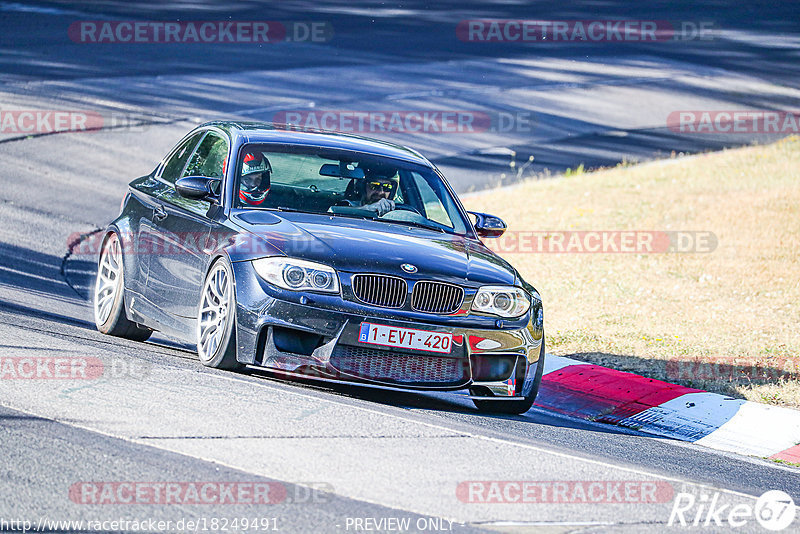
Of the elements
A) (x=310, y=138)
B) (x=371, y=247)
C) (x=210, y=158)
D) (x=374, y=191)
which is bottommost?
(x=371, y=247)

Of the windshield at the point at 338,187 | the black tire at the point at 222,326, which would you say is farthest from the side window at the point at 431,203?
the black tire at the point at 222,326

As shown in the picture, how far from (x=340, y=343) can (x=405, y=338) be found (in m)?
0.39

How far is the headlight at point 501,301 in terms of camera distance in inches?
301

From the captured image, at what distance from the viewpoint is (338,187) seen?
8672mm

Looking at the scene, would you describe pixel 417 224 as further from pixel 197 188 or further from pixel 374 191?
pixel 197 188

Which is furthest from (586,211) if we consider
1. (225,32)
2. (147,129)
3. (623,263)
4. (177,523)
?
(225,32)

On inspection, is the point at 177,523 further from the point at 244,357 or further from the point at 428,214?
the point at 428,214

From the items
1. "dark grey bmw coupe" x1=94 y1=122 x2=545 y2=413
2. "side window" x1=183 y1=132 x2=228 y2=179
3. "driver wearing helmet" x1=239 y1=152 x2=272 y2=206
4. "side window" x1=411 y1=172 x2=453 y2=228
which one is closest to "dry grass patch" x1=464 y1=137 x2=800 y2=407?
"side window" x1=411 y1=172 x2=453 y2=228

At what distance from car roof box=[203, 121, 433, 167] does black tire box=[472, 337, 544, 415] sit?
1.98m

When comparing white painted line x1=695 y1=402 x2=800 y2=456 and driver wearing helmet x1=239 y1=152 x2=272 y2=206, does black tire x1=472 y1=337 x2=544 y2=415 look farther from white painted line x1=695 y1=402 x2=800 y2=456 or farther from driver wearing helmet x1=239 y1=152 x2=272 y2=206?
driver wearing helmet x1=239 y1=152 x2=272 y2=206

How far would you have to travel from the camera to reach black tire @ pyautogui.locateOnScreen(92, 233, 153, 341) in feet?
30.6

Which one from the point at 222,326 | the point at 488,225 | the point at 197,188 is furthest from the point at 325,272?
the point at 488,225

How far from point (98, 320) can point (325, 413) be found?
3.34m

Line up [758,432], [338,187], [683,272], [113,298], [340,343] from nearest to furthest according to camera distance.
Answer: [340,343] → [758,432] → [338,187] → [113,298] → [683,272]
